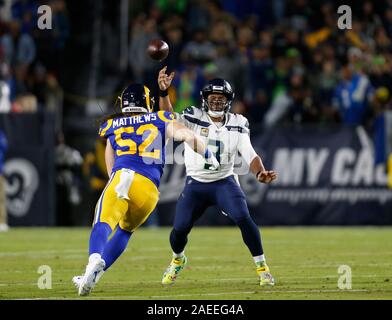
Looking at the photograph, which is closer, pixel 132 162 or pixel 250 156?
pixel 132 162

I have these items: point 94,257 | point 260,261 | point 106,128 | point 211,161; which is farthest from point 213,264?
point 94,257

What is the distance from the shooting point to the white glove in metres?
9.76

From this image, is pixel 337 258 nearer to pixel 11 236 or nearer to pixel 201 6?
pixel 11 236

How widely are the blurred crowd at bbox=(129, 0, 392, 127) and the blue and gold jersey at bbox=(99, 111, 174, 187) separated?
30.0ft

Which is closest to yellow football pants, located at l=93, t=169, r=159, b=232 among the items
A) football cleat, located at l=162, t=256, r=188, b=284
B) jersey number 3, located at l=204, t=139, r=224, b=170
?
football cleat, located at l=162, t=256, r=188, b=284

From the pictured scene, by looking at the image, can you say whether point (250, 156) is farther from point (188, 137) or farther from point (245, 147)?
point (188, 137)

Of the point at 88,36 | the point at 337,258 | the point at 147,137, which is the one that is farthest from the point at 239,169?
the point at 147,137

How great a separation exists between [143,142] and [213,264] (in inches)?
119

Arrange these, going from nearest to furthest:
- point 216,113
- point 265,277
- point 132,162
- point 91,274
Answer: point 91,274 → point 132,162 → point 265,277 → point 216,113

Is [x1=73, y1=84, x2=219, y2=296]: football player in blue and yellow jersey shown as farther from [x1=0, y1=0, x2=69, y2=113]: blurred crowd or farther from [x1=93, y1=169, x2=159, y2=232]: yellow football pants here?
[x1=0, y1=0, x2=69, y2=113]: blurred crowd

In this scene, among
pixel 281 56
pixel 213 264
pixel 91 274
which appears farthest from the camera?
pixel 281 56

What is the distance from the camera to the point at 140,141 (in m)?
9.66

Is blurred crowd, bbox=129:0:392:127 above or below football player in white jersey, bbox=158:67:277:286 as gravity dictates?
above

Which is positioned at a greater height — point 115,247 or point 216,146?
point 216,146
